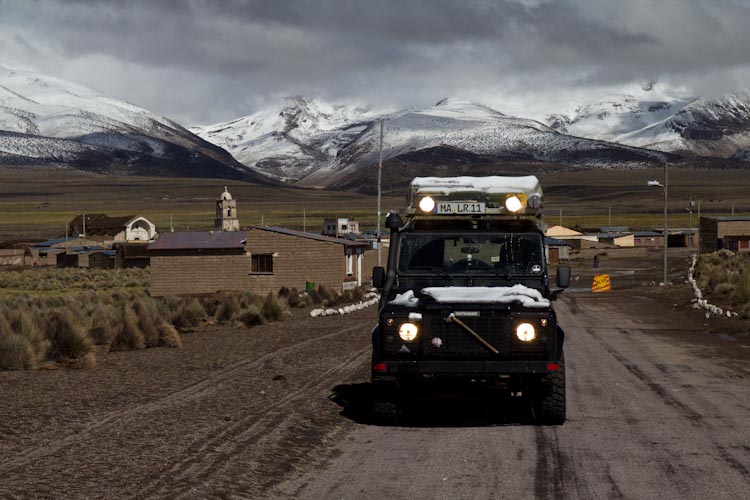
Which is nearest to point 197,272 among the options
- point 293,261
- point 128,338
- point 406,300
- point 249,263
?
point 249,263

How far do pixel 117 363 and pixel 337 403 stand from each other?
7.66 m

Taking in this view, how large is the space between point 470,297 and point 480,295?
→ 0.19 metres

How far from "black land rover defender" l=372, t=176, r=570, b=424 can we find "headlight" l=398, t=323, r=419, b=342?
0.01 metres

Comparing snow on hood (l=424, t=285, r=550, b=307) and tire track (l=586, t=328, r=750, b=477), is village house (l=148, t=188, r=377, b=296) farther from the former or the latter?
snow on hood (l=424, t=285, r=550, b=307)


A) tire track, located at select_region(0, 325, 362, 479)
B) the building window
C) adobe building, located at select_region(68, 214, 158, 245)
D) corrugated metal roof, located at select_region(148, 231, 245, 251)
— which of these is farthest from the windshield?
adobe building, located at select_region(68, 214, 158, 245)

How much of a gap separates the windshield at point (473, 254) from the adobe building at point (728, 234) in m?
88.8

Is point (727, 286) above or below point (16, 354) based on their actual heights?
above

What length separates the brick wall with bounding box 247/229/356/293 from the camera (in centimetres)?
5541

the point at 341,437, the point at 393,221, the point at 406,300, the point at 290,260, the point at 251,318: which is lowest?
the point at 341,437

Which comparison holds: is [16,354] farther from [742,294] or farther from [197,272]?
[197,272]

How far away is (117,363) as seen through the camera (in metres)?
21.7

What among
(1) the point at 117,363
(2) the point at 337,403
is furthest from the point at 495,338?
(1) the point at 117,363

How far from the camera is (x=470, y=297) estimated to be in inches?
518

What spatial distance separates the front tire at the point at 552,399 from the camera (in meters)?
13.0
